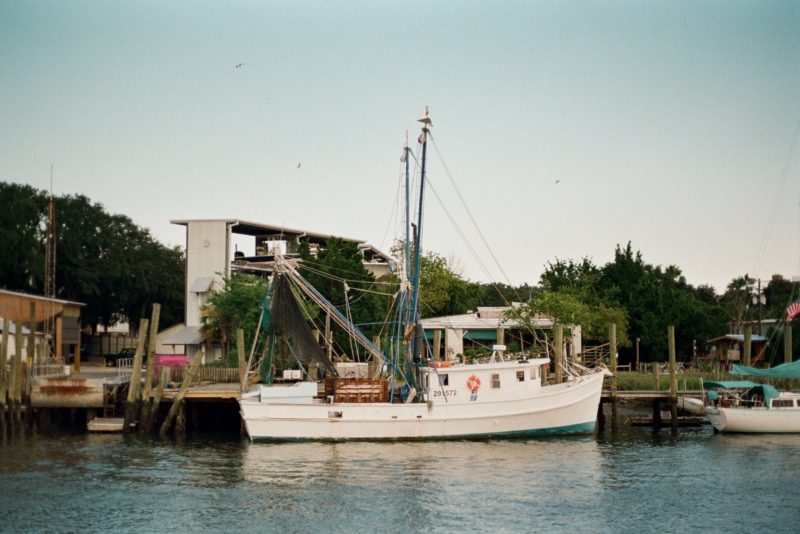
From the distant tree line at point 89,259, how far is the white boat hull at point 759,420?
46.0 meters

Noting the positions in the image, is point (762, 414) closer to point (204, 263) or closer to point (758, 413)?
point (758, 413)

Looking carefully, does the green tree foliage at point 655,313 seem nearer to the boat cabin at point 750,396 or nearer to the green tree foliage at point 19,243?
the boat cabin at point 750,396

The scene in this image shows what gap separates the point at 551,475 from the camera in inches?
1114

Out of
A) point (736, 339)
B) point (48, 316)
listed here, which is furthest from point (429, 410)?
point (736, 339)

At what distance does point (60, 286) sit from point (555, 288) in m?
37.7

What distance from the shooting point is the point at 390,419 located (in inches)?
1363

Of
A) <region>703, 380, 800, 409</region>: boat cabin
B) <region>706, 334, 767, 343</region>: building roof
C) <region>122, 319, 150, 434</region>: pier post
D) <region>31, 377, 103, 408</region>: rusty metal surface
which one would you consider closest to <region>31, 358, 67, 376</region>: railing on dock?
<region>31, 377, 103, 408</region>: rusty metal surface

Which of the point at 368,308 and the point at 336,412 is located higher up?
the point at 368,308

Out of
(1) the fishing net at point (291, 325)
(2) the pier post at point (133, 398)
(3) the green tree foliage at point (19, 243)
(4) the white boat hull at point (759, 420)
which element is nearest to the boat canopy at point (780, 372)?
(4) the white boat hull at point (759, 420)

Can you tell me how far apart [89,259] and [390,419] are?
41.8 metres

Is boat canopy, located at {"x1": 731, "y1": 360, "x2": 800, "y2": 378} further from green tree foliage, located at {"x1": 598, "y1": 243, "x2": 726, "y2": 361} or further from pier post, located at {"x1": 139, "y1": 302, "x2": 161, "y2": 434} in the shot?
pier post, located at {"x1": 139, "y1": 302, "x2": 161, "y2": 434}

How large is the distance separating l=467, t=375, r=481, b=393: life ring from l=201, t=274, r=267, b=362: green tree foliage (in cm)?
1751

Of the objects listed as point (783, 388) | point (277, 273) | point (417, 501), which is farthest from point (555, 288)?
point (417, 501)

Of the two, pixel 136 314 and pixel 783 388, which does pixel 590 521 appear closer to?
pixel 783 388
